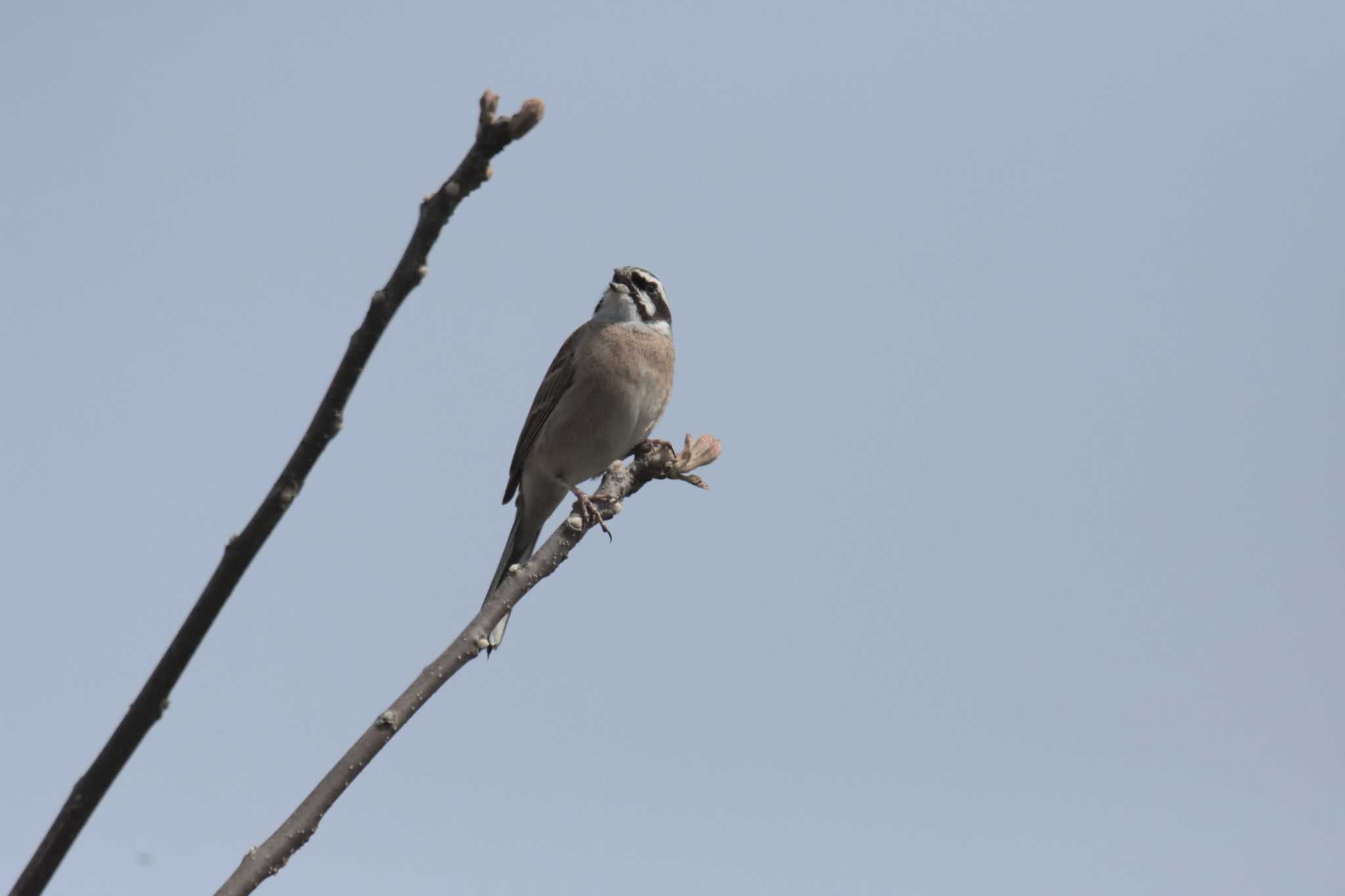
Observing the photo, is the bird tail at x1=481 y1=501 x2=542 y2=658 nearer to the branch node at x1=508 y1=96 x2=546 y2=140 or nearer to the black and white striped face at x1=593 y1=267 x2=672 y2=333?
the black and white striped face at x1=593 y1=267 x2=672 y2=333

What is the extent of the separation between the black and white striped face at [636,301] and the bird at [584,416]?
160 millimetres

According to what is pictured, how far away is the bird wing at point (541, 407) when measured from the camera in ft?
28.8

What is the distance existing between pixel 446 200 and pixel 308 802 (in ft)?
4.26

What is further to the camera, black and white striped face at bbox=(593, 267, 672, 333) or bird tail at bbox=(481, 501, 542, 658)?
black and white striped face at bbox=(593, 267, 672, 333)

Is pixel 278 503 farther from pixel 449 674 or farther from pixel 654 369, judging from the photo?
pixel 654 369

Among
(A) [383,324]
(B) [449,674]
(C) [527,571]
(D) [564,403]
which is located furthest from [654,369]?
(A) [383,324]

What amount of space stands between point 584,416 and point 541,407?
52 centimetres

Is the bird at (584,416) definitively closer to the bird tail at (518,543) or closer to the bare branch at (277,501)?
the bird tail at (518,543)

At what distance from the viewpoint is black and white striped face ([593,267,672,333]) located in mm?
9328

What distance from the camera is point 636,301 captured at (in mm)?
9375

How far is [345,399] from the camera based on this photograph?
75.5 inches

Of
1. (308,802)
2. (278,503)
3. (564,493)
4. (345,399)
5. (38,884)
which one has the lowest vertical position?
(38,884)

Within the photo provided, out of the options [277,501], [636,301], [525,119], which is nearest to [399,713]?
[277,501]

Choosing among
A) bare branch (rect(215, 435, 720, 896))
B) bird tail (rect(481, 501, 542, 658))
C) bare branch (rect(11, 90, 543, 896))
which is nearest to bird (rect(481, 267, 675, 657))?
bird tail (rect(481, 501, 542, 658))
